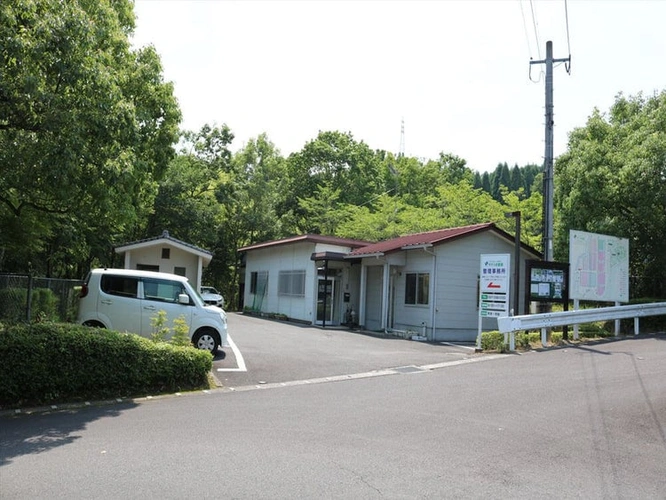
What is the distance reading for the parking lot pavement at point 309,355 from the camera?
11.2m

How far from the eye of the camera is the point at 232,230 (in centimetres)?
4169

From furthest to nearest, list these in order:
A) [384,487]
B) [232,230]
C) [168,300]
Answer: [232,230] < [168,300] < [384,487]

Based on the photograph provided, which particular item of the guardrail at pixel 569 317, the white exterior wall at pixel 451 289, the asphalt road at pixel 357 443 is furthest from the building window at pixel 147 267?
the guardrail at pixel 569 317

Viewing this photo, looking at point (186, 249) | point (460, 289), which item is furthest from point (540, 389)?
point (186, 249)

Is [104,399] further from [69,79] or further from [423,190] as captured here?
[423,190]

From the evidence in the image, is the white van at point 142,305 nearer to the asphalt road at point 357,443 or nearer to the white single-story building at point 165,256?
the asphalt road at point 357,443

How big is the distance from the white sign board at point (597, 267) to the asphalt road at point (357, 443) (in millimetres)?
6719

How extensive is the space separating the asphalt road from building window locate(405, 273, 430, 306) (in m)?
9.59

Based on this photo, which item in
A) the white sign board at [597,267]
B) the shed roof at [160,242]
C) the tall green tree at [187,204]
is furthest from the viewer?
the tall green tree at [187,204]

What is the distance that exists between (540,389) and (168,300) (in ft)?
26.0

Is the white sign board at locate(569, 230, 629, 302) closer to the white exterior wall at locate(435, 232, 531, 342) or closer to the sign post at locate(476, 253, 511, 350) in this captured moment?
the sign post at locate(476, 253, 511, 350)

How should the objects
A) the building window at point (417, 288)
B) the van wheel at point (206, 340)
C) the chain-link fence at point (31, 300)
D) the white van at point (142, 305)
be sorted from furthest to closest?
the building window at point (417, 288) < the van wheel at point (206, 340) < the white van at point (142, 305) < the chain-link fence at point (31, 300)

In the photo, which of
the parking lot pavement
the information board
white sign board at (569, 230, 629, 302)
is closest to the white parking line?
the parking lot pavement

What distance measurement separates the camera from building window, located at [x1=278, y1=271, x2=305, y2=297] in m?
24.9
